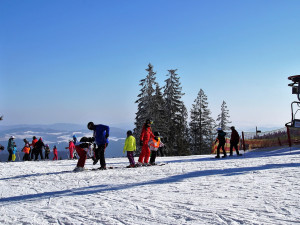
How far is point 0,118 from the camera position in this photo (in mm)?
33219

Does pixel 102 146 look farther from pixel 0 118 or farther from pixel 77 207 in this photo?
pixel 0 118

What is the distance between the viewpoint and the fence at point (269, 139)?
841 inches

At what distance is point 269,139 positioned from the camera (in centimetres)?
2414

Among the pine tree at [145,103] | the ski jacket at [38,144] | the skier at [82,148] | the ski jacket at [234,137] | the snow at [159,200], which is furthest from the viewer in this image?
the pine tree at [145,103]

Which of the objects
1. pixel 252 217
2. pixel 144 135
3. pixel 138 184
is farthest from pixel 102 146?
pixel 252 217

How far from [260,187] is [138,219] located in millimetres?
3148

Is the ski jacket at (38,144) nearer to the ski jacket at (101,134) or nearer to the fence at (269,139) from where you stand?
the ski jacket at (101,134)

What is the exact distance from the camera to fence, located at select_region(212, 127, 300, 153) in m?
21.4

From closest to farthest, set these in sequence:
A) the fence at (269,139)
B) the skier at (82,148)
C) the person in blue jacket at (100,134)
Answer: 1. the skier at (82,148)
2. the person in blue jacket at (100,134)
3. the fence at (269,139)

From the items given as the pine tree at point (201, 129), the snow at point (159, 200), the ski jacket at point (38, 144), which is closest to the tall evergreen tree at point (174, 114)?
the pine tree at point (201, 129)

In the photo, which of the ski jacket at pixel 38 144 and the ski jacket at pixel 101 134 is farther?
the ski jacket at pixel 38 144

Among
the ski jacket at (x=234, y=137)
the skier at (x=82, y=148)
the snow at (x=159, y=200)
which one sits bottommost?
the snow at (x=159, y=200)

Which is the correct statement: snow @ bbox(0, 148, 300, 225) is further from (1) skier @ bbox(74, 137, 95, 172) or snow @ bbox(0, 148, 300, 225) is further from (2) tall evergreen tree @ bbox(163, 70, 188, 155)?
(2) tall evergreen tree @ bbox(163, 70, 188, 155)

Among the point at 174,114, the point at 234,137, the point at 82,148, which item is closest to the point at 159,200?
the point at 82,148
